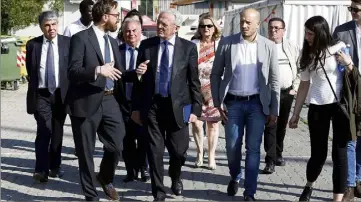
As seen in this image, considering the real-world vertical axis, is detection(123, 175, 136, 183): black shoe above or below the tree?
below

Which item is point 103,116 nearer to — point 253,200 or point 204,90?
point 253,200

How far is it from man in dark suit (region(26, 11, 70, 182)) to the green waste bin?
468 inches

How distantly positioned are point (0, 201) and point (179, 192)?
5.85 feet

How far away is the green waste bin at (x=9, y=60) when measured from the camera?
65.9ft

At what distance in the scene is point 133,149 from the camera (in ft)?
28.4

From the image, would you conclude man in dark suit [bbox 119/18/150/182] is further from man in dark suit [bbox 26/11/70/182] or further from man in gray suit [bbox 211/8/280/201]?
man in gray suit [bbox 211/8/280/201]

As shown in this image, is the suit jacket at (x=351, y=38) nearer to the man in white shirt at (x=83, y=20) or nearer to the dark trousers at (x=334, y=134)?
the dark trousers at (x=334, y=134)

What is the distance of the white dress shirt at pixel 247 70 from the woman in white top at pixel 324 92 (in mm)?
505

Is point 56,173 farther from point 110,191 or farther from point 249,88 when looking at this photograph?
point 249,88

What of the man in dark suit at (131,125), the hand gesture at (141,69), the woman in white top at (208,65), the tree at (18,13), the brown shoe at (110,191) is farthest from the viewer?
the tree at (18,13)

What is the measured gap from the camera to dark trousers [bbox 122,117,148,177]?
8.47m

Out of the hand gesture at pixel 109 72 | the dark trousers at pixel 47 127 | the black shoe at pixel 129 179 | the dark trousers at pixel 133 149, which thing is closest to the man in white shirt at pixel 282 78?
the dark trousers at pixel 133 149

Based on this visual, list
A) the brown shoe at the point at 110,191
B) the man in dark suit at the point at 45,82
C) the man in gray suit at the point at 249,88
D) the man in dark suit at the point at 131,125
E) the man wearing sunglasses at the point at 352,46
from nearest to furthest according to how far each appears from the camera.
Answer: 1. the man wearing sunglasses at the point at 352,46
2. the man in gray suit at the point at 249,88
3. the brown shoe at the point at 110,191
4. the man in dark suit at the point at 131,125
5. the man in dark suit at the point at 45,82

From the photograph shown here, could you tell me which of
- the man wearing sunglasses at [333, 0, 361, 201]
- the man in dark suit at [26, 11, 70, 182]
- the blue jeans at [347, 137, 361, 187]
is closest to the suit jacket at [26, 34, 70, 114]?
the man in dark suit at [26, 11, 70, 182]
